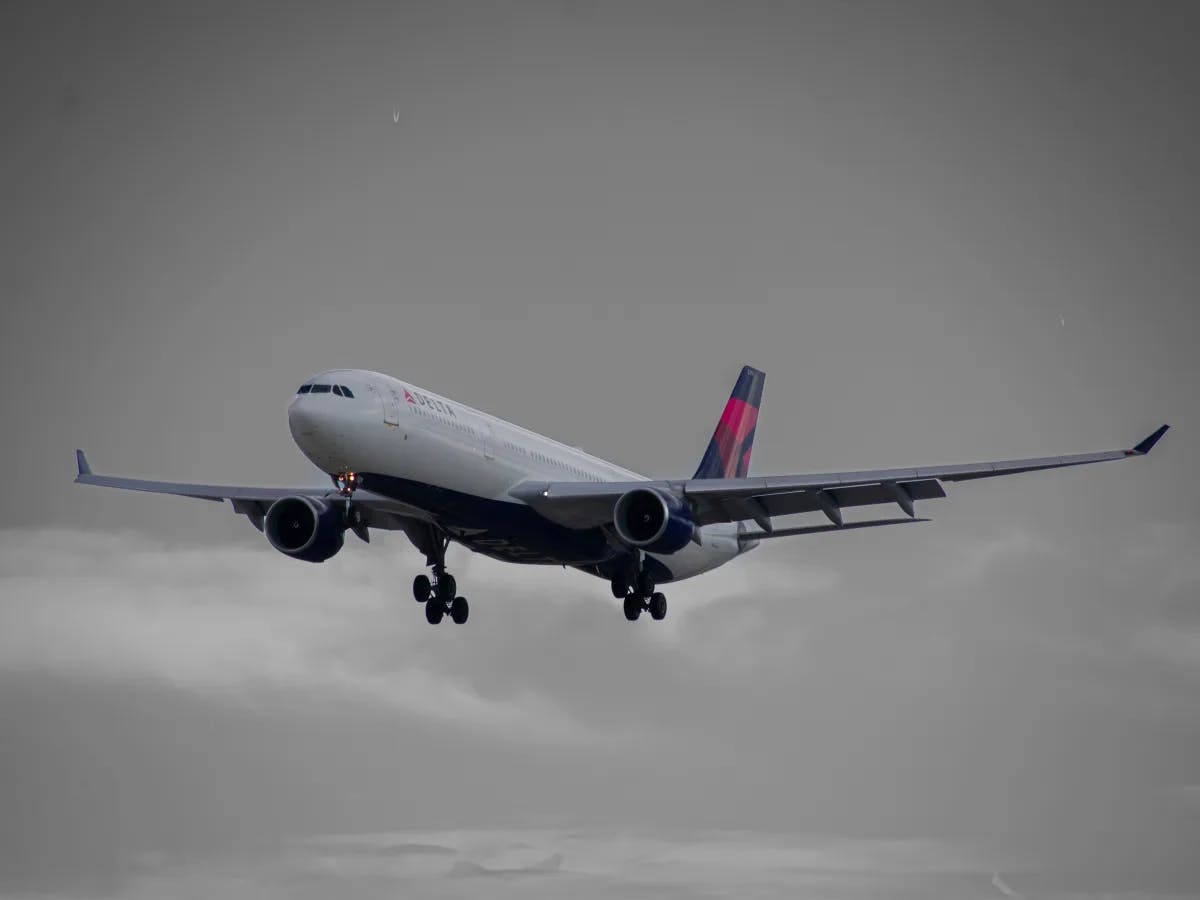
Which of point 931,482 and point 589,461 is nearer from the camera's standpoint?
point 931,482

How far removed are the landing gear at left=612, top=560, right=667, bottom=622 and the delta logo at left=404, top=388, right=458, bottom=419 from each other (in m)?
8.83

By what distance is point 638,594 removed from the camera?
52094mm

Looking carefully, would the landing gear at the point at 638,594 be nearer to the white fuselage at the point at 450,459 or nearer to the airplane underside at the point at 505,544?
the airplane underside at the point at 505,544

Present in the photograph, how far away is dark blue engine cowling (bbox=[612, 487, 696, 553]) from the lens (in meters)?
46.9

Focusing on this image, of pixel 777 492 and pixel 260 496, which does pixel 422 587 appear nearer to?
pixel 260 496

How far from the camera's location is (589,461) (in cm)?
5259

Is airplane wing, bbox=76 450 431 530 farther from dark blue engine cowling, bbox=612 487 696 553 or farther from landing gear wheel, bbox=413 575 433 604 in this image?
dark blue engine cowling, bbox=612 487 696 553

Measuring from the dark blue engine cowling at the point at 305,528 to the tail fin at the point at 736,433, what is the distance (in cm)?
1551

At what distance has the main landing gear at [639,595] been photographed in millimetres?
52000

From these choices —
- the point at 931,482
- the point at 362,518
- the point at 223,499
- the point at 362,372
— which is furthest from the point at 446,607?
the point at 931,482

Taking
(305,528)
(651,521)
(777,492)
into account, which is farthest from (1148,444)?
(305,528)

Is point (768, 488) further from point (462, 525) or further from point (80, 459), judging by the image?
point (80, 459)

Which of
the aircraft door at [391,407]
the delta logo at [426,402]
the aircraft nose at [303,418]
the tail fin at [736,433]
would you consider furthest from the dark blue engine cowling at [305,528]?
the tail fin at [736,433]

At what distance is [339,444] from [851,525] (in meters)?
13.7
